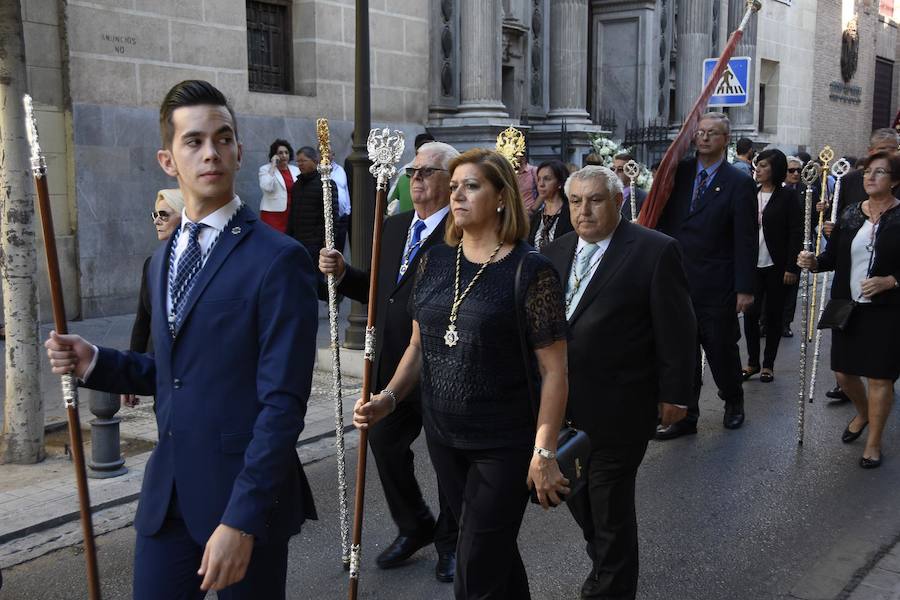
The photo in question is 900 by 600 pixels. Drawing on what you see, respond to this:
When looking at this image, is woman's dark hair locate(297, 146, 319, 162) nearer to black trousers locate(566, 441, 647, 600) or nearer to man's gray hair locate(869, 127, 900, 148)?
man's gray hair locate(869, 127, 900, 148)

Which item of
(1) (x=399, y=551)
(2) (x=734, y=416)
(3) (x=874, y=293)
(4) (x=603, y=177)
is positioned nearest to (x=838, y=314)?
(3) (x=874, y=293)

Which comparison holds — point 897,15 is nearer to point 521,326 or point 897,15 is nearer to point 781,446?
point 781,446

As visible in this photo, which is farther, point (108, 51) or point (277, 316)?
point (108, 51)

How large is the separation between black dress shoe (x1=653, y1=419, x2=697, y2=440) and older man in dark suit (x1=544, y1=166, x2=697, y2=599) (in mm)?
2963

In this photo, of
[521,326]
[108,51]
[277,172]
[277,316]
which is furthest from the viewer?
[277,172]

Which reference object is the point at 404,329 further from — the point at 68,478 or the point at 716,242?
the point at 716,242

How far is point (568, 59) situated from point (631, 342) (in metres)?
15.8

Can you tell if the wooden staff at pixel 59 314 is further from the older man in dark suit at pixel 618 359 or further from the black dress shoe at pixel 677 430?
the black dress shoe at pixel 677 430

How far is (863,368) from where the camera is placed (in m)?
6.85

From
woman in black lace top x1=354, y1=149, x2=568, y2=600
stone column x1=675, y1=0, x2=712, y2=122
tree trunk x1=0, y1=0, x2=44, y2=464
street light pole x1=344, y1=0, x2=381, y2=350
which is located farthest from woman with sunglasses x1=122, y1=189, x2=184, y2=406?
stone column x1=675, y1=0, x2=712, y2=122

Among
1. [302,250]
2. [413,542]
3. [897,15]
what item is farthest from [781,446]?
[897,15]

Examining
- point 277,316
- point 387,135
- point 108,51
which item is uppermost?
point 108,51

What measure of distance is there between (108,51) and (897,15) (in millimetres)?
36646

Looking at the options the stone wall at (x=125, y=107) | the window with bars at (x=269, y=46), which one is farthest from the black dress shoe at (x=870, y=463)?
the window with bars at (x=269, y=46)
